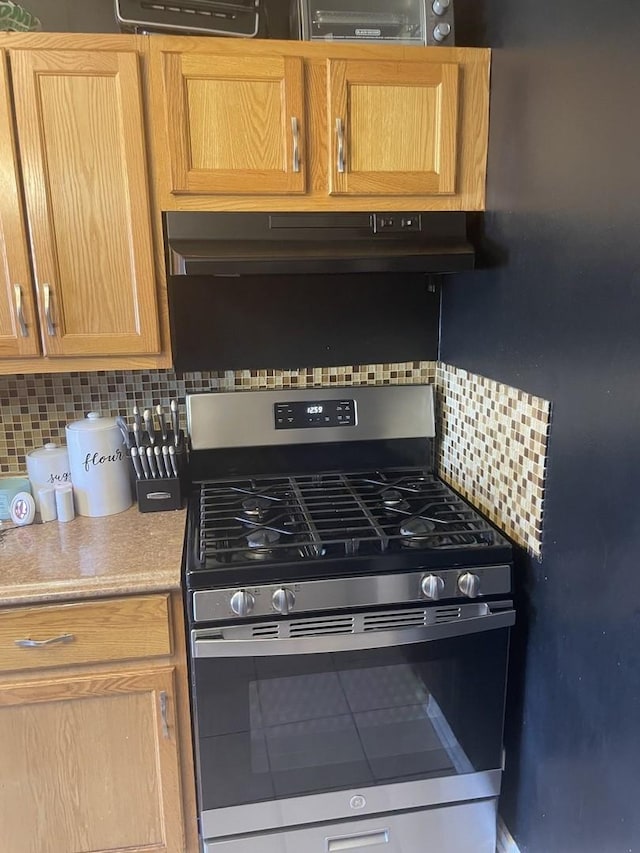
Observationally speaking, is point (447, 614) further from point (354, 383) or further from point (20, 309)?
point (20, 309)

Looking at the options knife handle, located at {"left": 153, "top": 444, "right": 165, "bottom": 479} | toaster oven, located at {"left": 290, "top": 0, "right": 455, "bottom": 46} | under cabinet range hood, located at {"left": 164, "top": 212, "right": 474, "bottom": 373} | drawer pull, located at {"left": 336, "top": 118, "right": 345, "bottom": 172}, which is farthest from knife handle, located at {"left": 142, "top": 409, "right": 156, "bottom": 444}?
toaster oven, located at {"left": 290, "top": 0, "right": 455, "bottom": 46}

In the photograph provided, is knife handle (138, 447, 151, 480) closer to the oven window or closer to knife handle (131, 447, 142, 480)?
knife handle (131, 447, 142, 480)

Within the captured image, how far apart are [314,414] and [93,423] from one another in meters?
0.63

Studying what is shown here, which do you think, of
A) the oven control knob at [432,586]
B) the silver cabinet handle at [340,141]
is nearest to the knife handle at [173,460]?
the oven control knob at [432,586]

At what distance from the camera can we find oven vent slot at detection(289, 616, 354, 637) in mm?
1398

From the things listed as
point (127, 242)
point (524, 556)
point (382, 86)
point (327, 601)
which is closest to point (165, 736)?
point (327, 601)

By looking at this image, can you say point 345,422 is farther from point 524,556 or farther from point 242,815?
point 242,815

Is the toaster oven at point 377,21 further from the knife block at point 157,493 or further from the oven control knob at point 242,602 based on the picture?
the oven control knob at point 242,602

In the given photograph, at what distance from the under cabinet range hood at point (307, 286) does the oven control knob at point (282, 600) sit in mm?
716

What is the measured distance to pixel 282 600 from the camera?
1375 millimetres

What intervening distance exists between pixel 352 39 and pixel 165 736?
5.53ft

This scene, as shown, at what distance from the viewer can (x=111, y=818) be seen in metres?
1.50

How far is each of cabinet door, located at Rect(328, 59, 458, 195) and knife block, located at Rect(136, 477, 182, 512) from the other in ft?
2.83

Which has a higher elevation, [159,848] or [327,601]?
[327,601]
